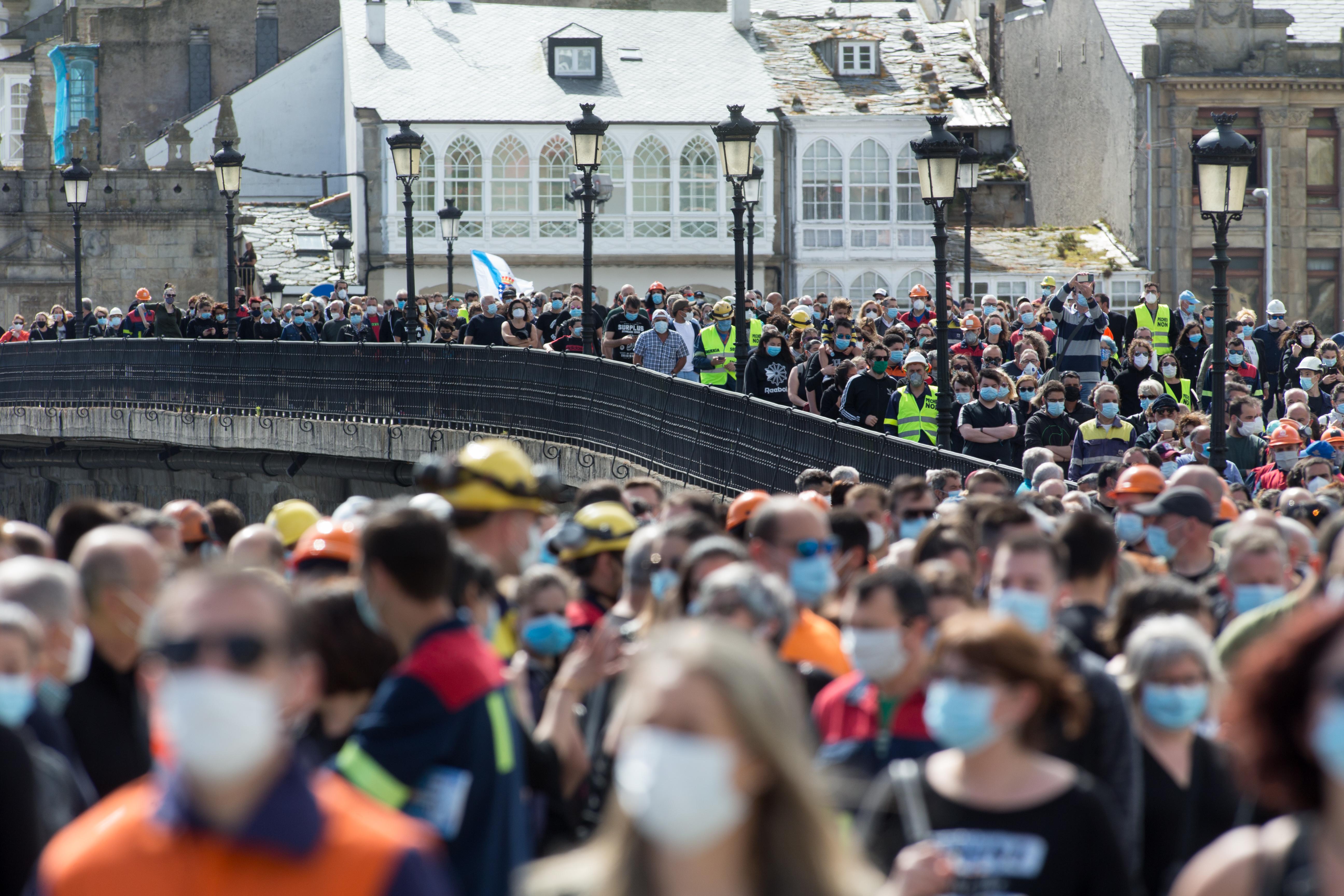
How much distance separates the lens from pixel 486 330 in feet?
84.7

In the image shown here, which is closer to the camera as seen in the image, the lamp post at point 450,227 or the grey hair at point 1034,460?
the grey hair at point 1034,460

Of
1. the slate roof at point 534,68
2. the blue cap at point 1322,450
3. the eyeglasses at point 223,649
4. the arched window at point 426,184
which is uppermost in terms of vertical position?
the slate roof at point 534,68

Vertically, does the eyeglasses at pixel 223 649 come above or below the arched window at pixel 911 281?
below

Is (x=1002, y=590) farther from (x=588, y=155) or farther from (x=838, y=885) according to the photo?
(x=588, y=155)

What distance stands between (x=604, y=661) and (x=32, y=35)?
66585mm

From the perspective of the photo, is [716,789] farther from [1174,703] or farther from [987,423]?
[987,423]

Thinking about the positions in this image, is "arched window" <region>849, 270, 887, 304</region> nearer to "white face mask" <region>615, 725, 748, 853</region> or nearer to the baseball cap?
the baseball cap

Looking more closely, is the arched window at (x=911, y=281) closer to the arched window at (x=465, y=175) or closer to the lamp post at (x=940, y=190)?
the arched window at (x=465, y=175)

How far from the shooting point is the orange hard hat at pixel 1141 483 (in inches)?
381

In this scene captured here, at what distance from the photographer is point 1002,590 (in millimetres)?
5824

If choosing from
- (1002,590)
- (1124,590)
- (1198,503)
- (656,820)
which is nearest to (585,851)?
(656,820)

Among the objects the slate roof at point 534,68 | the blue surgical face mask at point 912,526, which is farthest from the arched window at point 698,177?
the blue surgical face mask at point 912,526

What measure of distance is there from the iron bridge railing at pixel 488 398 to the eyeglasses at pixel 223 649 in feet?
37.2

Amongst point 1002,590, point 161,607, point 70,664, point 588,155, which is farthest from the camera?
point 588,155
